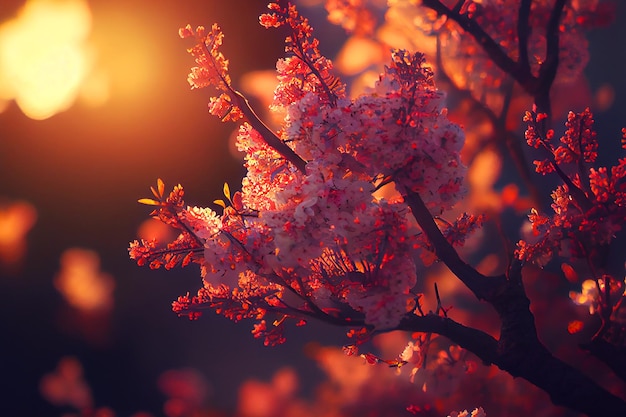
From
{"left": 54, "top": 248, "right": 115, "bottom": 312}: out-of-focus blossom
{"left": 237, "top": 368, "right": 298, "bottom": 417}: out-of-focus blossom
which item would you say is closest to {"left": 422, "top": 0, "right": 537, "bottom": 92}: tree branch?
{"left": 237, "top": 368, "right": 298, "bottom": 417}: out-of-focus blossom

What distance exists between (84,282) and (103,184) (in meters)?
1.07

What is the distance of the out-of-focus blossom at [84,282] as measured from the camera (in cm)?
591

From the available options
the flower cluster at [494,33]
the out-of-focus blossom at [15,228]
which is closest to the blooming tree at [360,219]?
the flower cluster at [494,33]

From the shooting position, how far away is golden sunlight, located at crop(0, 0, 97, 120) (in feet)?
18.9

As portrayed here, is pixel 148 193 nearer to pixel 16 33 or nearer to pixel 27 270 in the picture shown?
pixel 27 270

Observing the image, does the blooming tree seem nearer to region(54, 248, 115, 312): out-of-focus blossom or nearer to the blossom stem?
the blossom stem

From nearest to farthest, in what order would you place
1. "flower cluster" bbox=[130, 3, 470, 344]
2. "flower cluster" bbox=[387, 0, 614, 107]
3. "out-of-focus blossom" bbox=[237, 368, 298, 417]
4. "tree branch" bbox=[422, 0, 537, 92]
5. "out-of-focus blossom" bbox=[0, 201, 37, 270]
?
"flower cluster" bbox=[130, 3, 470, 344] < "tree branch" bbox=[422, 0, 537, 92] < "flower cluster" bbox=[387, 0, 614, 107] < "out-of-focus blossom" bbox=[237, 368, 298, 417] < "out-of-focus blossom" bbox=[0, 201, 37, 270]

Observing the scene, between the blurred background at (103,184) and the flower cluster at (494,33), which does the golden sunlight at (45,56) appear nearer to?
the blurred background at (103,184)

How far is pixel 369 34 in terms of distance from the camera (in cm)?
609

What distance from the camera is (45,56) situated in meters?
6.01

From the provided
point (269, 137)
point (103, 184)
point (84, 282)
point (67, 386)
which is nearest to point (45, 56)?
point (103, 184)

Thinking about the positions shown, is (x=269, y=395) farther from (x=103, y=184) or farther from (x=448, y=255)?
(x=448, y=255)

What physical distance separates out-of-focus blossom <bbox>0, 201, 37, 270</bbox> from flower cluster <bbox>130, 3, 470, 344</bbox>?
13.4ft

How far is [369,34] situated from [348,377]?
3683 millimetres
